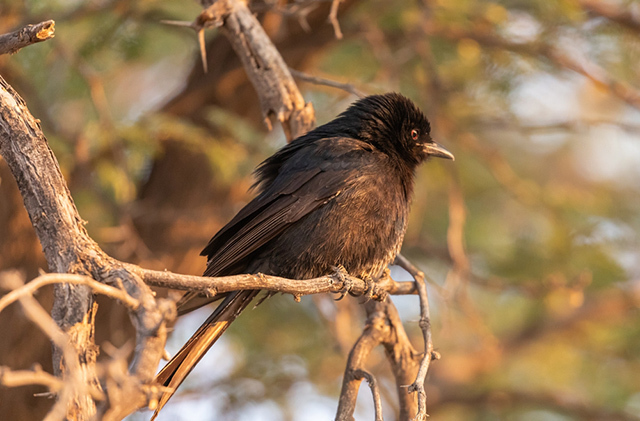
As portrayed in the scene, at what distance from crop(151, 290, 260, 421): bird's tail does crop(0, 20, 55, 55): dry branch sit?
155 centimetres

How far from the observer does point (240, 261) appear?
3.71 metres

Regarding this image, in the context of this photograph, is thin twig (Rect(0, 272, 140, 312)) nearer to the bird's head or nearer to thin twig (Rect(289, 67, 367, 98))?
thin twig (Rect(289, 67, 367, 98))

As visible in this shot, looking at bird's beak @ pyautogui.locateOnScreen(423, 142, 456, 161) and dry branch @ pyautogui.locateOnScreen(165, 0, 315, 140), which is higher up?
dry branch @ pyautogui.locateOnScreen(165, 0, 315, 140)

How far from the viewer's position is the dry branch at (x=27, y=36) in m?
2.36

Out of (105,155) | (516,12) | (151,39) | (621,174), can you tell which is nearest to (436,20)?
(516,12)

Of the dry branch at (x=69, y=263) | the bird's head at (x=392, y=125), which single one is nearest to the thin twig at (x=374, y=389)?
the dry branch at (x=69, y=263)

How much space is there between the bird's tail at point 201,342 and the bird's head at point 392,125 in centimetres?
133

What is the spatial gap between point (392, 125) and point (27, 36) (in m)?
Result: 2.42

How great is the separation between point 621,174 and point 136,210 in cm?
1050

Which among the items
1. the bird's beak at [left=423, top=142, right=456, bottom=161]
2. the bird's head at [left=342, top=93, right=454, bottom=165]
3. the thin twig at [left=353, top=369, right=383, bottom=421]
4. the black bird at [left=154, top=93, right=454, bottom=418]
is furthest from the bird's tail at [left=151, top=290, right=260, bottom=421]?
the bird's beak at [left=423, top=142, right=456, bottom=161]

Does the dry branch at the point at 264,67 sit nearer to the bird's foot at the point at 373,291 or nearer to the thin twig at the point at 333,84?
the thin twig at the point at 333,84

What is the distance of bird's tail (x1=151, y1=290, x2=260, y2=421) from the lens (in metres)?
3.07

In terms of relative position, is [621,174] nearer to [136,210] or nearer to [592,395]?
[592,395]

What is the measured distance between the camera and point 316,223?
363cm
